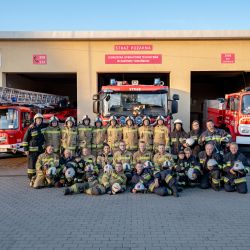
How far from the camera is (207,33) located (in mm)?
14195

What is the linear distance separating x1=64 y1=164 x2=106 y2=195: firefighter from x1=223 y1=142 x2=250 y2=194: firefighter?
105 inches

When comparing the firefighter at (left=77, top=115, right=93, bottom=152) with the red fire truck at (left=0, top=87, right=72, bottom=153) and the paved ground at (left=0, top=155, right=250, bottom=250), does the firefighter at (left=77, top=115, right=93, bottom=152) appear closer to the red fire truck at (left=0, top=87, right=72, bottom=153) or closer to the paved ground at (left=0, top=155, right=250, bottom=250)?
the paved ground at (left=0, top=155, right=250, bottom=250)

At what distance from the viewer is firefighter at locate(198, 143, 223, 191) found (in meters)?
6.80

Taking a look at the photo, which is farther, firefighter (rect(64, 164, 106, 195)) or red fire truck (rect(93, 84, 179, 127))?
red fire truck (rect(93, 84, 179, 127))

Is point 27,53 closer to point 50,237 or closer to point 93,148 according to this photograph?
point 93,148

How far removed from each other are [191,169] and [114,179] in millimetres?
1731

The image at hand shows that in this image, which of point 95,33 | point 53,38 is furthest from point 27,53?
point 95,33

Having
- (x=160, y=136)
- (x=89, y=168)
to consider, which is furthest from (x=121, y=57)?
(x=89, y=168)

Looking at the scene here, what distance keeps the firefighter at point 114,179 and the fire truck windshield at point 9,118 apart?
17.0ft

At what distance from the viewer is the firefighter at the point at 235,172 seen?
654 centimetres

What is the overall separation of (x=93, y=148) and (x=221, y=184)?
331cm

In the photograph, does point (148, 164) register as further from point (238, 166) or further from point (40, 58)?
point (40, 58)

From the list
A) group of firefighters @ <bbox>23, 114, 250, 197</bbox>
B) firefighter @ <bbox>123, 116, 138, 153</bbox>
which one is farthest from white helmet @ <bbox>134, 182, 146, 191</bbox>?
firefighter @ <bbox>123, 116, 138, 153</bbox>

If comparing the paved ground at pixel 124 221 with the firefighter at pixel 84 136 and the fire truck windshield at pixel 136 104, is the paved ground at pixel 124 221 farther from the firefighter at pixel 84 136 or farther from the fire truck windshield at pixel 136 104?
the fire truck windshield at pixel 136 104
